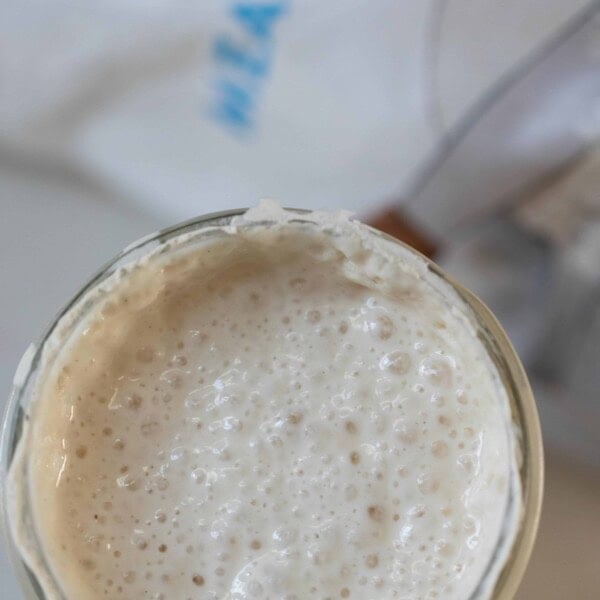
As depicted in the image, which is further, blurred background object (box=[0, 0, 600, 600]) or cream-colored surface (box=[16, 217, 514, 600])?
blurred background object (box=[0, 0, 600, 600])

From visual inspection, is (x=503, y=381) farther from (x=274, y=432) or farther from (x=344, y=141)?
(x=344, y=141)

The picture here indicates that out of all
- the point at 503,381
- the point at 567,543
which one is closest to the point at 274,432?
the point at 503,381

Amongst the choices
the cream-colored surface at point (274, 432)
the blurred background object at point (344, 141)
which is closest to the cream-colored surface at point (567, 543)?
the blurred background object at point (344, 141)

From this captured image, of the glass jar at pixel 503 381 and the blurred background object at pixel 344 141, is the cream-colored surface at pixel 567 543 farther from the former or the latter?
the glass jar at pixel 503 381

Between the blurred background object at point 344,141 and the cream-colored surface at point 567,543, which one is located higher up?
the blurred background object at point 344,141

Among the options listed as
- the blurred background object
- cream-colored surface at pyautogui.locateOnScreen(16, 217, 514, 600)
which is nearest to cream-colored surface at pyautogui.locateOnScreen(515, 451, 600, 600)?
the blurred background object

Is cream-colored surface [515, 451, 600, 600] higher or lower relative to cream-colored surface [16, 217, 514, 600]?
lower

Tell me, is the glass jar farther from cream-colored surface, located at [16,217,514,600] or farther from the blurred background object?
the blurred background object
